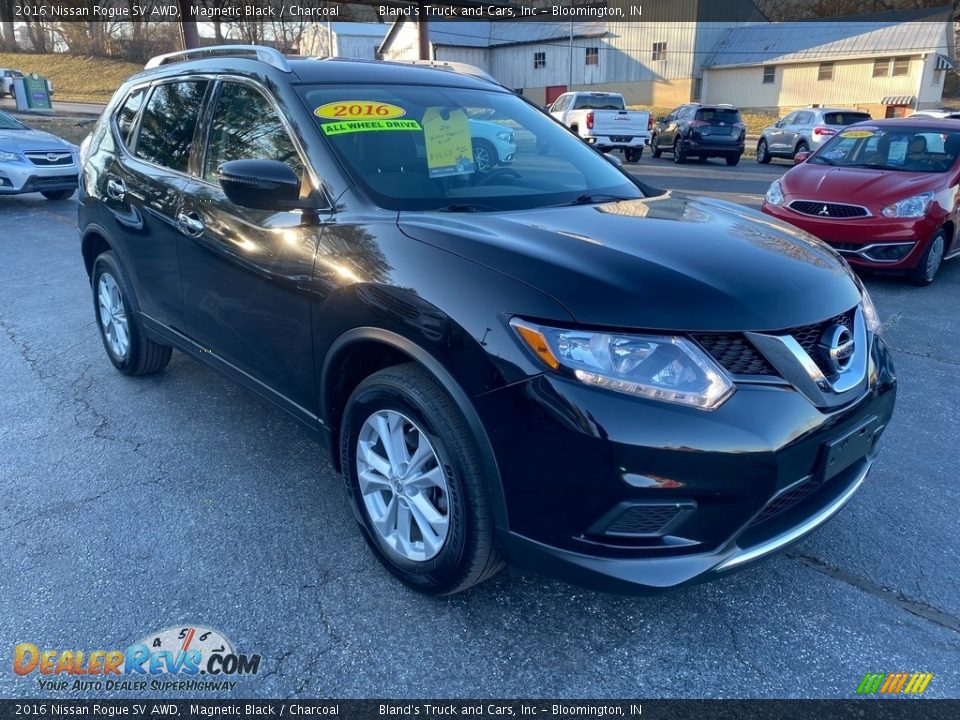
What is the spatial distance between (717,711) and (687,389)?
969 millimetres

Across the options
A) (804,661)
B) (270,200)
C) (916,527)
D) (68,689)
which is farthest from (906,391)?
(68,689)

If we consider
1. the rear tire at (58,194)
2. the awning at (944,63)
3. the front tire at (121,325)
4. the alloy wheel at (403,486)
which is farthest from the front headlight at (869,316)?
the awning at (944,63)

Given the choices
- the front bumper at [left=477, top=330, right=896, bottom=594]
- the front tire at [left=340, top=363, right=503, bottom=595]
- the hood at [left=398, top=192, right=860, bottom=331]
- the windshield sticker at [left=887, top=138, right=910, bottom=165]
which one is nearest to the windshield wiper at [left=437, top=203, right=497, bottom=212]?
the hood at [left=398, top=192, right=860, bottom=331]

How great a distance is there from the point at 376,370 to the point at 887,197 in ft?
20.4

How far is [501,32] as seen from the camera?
47781 mm

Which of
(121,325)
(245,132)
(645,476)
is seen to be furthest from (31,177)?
(645,476)

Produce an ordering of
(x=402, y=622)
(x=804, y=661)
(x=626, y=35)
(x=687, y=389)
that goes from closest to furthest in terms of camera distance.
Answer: (x=687, y=389) < (x=804, y=661) < (x=402, y=622) < (x=626, y=35)

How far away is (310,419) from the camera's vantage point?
9.45 ft

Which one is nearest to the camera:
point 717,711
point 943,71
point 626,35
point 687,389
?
Answer: point 687,389

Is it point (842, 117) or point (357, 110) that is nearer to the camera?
point (357, 110)

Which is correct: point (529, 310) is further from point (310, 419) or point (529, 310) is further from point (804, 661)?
point (804, 661)

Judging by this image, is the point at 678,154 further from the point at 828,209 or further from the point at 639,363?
the point at 639,363

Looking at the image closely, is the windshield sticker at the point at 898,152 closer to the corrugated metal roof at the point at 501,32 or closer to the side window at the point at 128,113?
the side window at the point at 128,113

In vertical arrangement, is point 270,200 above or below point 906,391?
above
